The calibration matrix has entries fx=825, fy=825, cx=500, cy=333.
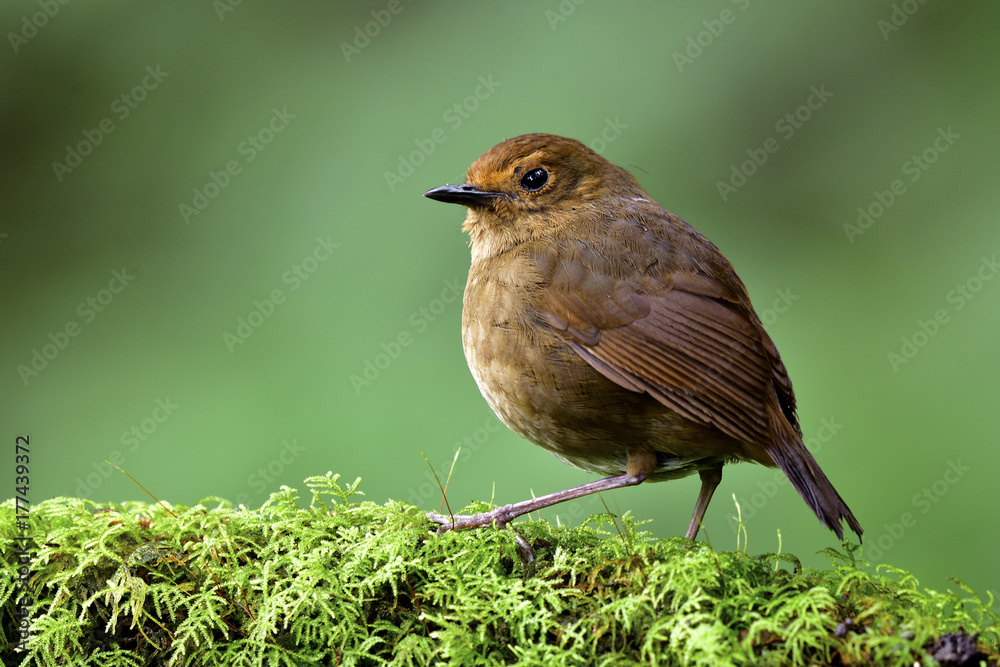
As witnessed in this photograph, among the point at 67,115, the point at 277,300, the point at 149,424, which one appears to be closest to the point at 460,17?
the point at 277,300

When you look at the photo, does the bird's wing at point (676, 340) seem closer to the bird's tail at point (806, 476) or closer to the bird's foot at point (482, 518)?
the bird's tail at point (806, 476)

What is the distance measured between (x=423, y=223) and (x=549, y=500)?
8.01 ft

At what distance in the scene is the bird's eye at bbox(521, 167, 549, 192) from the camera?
357 centimetres

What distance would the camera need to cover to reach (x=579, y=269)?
3102 mm

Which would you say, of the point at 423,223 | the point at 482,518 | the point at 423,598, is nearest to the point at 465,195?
the point at 423,223

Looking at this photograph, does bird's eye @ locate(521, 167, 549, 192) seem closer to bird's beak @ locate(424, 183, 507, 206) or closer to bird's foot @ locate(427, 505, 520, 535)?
bird's beak @ locate(424, 183, 507, 206)

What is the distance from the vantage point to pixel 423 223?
4.84 metres

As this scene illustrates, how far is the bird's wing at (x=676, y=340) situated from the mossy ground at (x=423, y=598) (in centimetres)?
62

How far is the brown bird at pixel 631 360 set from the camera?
9.29 feet

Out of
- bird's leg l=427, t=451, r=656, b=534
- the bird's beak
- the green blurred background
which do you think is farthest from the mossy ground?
the green blurred background

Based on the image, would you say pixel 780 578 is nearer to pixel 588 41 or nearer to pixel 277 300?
pixel 277 300

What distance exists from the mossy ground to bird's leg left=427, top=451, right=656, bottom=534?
0.20 m

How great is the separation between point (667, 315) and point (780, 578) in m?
1.14

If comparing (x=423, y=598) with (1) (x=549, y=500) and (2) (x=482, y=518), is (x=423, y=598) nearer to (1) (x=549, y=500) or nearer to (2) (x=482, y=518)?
(2) (x=482, y=518)
